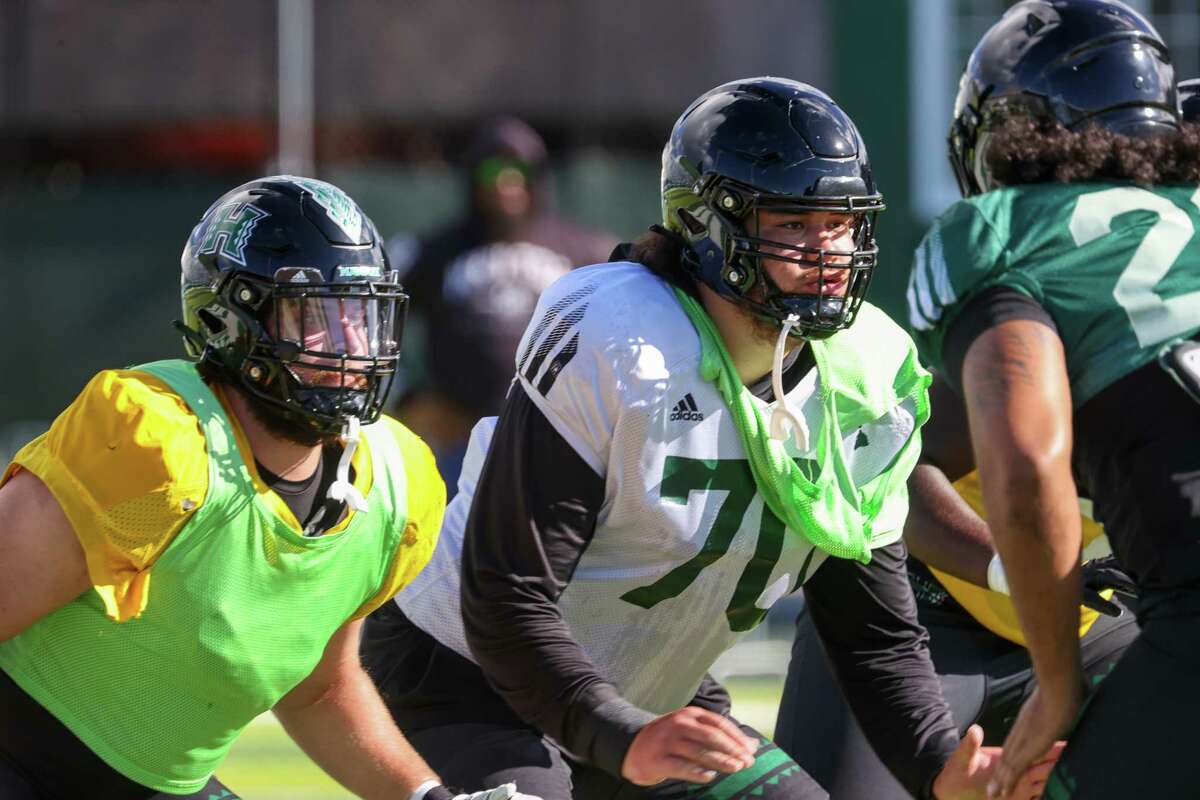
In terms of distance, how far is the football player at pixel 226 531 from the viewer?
9.39 feet

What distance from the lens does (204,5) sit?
9859 millimetres

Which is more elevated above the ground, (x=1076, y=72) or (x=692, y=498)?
(x=1076, y=72)

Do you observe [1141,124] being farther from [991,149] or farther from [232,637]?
[232,637]

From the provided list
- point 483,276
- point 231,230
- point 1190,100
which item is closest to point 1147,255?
point 1190,100

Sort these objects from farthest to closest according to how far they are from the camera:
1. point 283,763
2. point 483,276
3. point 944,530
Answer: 1. point 483,276
2. point 283,763
3. point 944,530

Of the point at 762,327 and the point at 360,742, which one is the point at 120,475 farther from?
the point at 762,327

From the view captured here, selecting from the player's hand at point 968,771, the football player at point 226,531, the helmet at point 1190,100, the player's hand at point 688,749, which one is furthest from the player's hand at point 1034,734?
the helmet at point 1190,100

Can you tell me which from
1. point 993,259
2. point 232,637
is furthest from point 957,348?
point 232,637

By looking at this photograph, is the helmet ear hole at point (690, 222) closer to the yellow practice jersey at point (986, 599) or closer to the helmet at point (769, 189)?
the helmet at point (769, 189)

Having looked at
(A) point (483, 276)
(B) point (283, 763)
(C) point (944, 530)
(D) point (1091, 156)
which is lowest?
(B) point (283, 763)

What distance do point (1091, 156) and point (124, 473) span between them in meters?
1.50

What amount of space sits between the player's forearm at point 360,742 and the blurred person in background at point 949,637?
84cm

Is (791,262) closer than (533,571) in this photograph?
No

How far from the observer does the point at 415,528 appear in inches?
128
